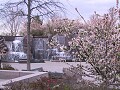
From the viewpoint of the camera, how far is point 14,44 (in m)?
31.5

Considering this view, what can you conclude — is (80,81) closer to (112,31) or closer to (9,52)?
(112,31)

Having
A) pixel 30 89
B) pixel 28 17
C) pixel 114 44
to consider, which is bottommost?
pixel 30 89

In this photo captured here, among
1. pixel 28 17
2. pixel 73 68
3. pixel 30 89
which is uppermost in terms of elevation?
pixel 28 17

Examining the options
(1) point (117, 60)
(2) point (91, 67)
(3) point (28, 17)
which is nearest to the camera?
(1) point (117, 60)

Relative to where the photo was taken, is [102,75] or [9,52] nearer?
[102,75]

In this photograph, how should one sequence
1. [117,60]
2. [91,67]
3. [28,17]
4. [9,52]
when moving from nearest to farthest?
1. [117,60]
2. [91,67]
3. [28,17]
4. [9,52]

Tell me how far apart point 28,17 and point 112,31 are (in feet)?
25.6

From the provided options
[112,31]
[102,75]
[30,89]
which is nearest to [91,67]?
[102,75]

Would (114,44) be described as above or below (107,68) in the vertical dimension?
above

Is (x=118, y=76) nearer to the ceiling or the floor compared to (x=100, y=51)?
nearer to the floor

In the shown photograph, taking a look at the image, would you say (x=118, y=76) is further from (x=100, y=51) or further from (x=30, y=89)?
(x=30, y=89)

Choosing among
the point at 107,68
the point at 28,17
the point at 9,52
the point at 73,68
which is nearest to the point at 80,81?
the point at 73,68

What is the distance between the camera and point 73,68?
22.6 feet

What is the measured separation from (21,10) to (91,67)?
7.91m
